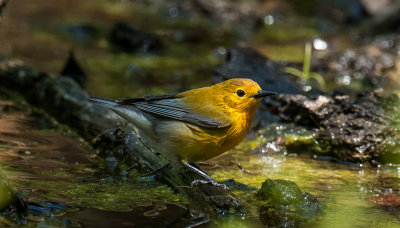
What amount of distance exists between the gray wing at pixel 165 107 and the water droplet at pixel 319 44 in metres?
5.76

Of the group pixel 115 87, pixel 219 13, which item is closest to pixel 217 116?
pixel 115 87

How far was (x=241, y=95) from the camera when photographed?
523cm

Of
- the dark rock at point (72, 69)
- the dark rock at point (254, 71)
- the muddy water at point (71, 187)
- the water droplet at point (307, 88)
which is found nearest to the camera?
the muddy water at point (71, 187)

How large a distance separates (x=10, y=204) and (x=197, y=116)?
187 cm

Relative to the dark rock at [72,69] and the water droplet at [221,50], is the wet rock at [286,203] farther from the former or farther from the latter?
the water droplet at [221,50]

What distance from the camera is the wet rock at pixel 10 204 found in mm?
3859

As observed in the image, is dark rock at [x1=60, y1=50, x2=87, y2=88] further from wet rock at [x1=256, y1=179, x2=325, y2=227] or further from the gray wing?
wet rock at [x1=256, y1=179, x2=325, y2=227]

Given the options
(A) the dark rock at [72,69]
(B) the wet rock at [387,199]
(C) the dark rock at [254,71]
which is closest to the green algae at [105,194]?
(B) the wet rock at [387,199]

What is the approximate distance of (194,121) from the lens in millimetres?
5074

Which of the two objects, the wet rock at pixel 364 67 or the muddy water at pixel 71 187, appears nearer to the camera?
the muddy water at pixel 71 187

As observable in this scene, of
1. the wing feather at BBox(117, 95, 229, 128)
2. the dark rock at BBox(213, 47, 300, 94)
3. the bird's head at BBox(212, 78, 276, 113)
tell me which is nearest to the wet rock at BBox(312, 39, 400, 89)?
the dark rock at BBox(213, 47, 300, 94)

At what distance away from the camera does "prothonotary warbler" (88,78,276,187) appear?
4992 millimetres

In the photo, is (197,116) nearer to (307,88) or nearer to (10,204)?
(10,204)

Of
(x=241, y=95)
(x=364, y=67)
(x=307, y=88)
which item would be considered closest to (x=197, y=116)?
(x=241, y=95)
